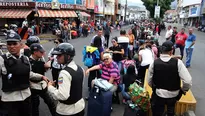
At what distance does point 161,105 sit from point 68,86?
1888mm

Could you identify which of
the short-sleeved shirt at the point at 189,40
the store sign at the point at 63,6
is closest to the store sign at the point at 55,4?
the store sign at the point at 63,6

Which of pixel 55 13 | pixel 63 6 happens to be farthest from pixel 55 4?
pixel 63 6

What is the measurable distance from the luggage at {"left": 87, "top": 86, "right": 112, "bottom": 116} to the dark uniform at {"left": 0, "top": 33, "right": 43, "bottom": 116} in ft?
4.32

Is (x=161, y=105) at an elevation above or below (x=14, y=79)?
below

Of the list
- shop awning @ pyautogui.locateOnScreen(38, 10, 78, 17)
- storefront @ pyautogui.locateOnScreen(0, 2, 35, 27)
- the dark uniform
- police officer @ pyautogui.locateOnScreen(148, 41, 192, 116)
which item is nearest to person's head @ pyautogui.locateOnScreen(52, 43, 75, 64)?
the dark uniform

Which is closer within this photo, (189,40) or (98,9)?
(189,40)

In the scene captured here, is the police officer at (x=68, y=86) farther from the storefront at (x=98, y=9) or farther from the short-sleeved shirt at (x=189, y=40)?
the storefront at (x=98, y=9)

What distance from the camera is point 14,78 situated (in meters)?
2.98

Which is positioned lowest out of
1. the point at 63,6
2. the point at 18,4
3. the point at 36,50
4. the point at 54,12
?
the point at 36,50

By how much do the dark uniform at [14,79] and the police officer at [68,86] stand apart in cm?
53

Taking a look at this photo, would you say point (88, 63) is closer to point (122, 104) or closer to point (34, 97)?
point (122, 104)

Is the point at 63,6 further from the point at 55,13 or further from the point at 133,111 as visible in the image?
the point at 133,111

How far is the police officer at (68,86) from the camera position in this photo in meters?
2.65

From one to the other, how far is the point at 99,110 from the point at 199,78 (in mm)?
5342
